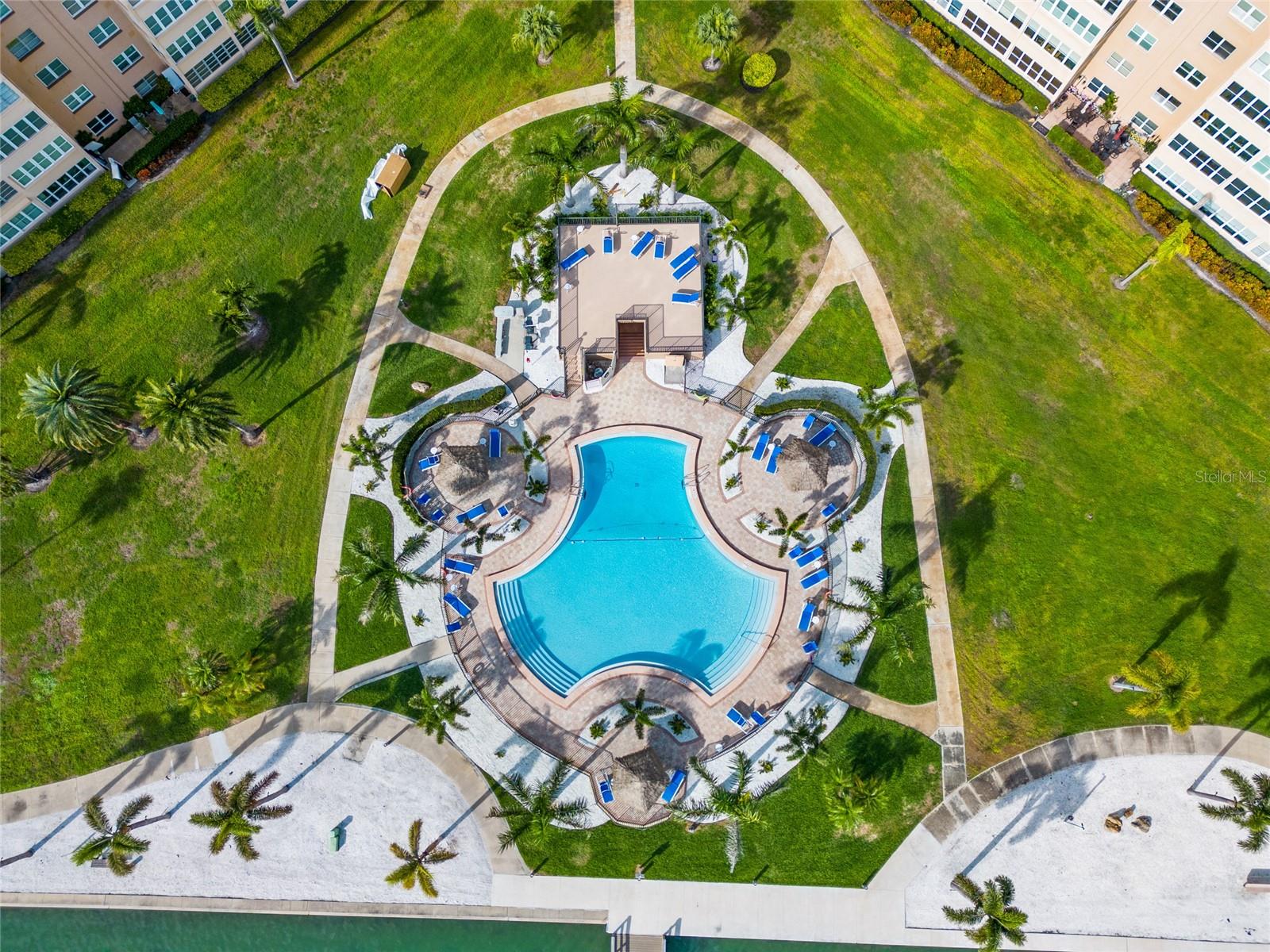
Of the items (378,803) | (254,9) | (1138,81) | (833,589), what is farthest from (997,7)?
(378,803)

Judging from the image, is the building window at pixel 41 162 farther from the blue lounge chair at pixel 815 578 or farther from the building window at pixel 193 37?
the blue lounge chair at pixel 815 578

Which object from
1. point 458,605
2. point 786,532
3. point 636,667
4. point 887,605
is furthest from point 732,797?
point 458,605

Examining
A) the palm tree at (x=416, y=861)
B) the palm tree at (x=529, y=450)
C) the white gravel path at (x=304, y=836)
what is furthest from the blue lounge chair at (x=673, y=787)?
the palm tree at (x=529, y=450)

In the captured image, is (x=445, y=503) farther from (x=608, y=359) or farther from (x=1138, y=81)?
(x=1138, y=81)

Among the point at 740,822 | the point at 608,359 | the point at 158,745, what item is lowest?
the point at 740,822

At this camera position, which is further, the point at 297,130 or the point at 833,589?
the point at 297,130

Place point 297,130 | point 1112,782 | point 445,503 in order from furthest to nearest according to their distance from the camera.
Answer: point 297,130
point 445,503
point 1112,782

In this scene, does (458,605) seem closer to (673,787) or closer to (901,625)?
(673,787)

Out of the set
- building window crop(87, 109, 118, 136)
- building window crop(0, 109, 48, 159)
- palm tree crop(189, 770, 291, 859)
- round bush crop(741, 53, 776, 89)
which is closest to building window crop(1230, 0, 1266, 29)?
round bush crop(741, 53, 776, 89)

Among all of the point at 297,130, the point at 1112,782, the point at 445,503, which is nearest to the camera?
the point at 1112,782
